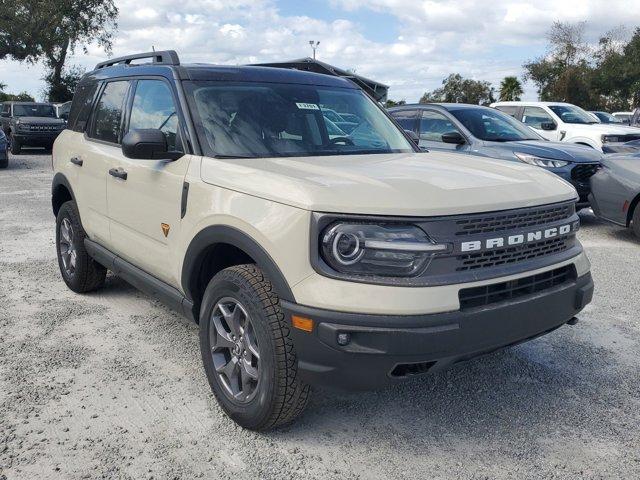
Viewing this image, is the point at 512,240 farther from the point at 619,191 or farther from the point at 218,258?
the point at 619,191

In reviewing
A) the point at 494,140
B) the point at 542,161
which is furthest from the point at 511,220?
the point at 494,140

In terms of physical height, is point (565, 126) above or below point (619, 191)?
above

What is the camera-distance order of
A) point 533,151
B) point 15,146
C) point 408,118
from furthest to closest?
point 15,146, point 408,118, point 533,151

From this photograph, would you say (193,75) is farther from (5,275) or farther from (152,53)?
(5,275)

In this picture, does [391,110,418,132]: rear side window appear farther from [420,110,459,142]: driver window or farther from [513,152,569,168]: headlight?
[513,152,569,168]: headlight

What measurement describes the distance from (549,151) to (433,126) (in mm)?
1746

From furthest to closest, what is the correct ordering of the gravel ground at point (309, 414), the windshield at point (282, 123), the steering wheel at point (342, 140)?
the steering wheel at point (342, 140), the windshield at point (282, 123), the gravel ground at point (309, 414)

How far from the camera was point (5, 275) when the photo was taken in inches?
230

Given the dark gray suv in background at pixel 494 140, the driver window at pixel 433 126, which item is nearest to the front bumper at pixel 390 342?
the dark gray suv in background at pixel 494 140

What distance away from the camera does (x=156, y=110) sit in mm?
3957

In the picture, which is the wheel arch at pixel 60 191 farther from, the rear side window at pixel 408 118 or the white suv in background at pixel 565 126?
the white suv in background at pixel 565 126

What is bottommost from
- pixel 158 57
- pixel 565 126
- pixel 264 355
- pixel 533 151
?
pixel 264 355

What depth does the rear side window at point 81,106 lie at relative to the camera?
500 cm

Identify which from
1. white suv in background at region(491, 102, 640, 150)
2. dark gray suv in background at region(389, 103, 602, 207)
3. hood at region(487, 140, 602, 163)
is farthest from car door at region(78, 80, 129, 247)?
white suv in background at region(491, 102, 640, 150)
